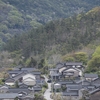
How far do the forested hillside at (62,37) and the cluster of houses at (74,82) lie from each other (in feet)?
25.8

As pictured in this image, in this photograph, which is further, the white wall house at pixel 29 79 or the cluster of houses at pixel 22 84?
the white wall house at pixel 29 79

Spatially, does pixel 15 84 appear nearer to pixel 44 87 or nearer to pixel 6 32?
pixel 44 87

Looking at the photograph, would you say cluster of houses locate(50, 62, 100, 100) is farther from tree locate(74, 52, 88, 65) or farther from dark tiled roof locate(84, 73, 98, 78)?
tree locate(74, 52, 88, 65)

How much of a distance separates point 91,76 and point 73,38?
45.2 feet

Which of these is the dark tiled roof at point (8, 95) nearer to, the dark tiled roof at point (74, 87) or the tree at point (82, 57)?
the dark tiled roof at point (74, 87)

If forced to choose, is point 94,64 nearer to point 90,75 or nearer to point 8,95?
point 90,75

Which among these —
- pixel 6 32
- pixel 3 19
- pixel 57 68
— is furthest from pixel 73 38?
pixel 3 19

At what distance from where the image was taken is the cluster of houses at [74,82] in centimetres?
3322

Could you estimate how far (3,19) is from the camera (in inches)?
4742

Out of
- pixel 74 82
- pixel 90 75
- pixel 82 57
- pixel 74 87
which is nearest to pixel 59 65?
pixel 82 57

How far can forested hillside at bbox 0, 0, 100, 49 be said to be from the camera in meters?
118

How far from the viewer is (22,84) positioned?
3941 centimetres

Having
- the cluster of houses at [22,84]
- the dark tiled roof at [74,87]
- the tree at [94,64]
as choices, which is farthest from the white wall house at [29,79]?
the dark tiled roof at [74,87]

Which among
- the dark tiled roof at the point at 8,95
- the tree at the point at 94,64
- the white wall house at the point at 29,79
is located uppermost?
the tree at the point at 94,64
